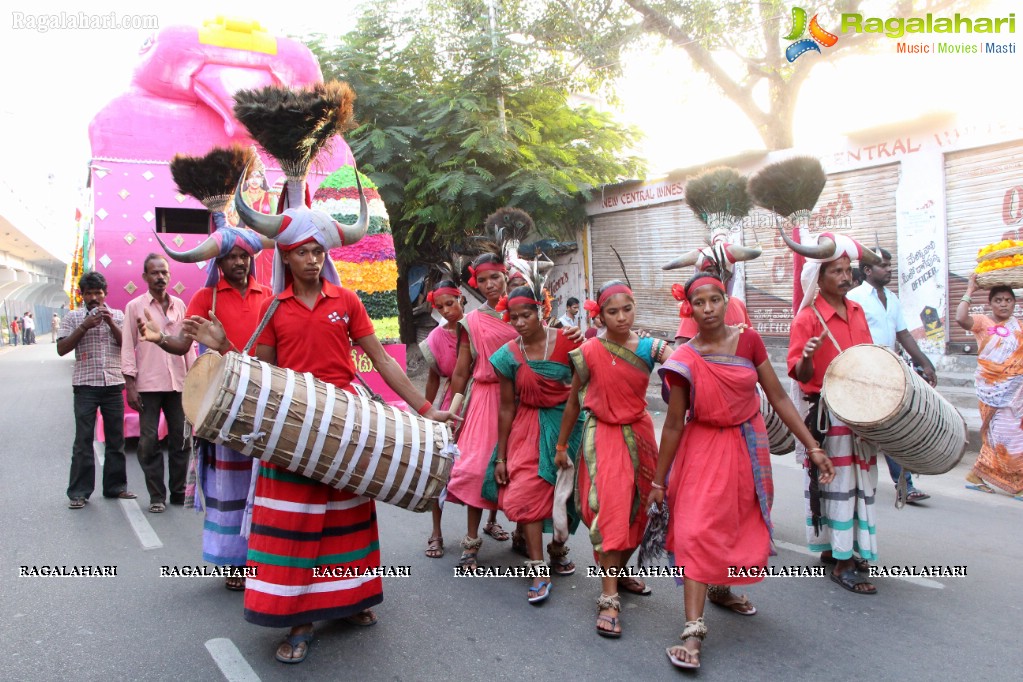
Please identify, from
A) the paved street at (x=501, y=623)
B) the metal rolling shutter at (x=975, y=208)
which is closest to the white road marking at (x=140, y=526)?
the paved street at (x=501, y=623)

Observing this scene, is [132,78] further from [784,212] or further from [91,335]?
[784,212]

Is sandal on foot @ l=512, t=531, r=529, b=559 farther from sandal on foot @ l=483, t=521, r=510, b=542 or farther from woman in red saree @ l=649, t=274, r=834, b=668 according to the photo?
woman in red saree @ l=649, t=274, r=834, b=668

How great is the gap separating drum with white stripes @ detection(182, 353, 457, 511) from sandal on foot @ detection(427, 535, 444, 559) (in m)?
1.49

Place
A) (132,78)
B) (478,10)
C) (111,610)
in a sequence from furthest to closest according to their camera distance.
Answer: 1. (478,10)
2. (132,78)
3. (111,610)

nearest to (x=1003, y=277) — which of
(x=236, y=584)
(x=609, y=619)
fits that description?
(x=609, y=619)

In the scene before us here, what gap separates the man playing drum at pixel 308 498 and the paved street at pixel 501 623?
0.77ft

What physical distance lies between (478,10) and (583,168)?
342 centimetres

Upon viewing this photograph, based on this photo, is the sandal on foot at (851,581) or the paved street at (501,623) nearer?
the paved street at (501,623)

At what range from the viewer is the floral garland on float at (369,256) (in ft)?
29.7

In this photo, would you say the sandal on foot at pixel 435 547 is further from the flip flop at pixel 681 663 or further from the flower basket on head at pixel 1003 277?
the flower basket on head at pixel 1003 277

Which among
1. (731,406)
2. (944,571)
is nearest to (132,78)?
(731,406)

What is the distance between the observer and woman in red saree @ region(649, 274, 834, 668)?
3.34 meters

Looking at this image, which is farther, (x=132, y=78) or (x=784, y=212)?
(x=132, y=78)

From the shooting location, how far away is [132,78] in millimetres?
9141
